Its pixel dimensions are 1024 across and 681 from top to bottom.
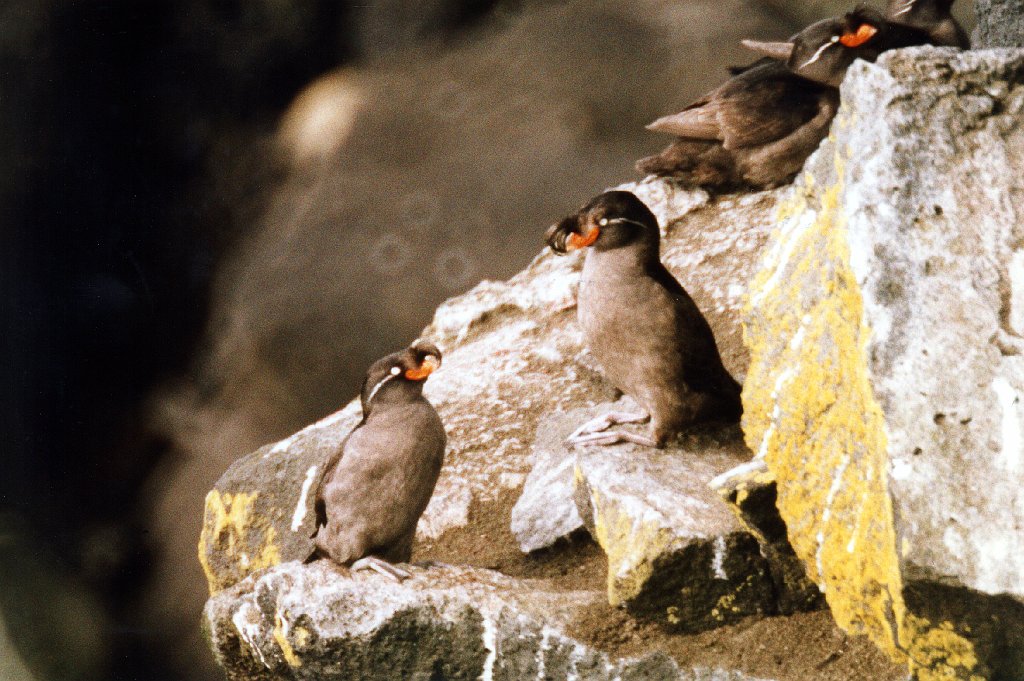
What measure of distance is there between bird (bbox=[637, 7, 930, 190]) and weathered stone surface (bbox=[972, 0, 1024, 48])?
0.50 ft

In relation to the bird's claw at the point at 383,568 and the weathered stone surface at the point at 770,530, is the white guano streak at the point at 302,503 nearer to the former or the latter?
the bird's claw at the point at 383,568

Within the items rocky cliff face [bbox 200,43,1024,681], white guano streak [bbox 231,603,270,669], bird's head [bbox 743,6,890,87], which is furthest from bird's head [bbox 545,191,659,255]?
white guano streak [bbox 231,603,270,669]

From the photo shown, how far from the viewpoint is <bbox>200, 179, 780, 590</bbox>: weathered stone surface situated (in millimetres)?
2902

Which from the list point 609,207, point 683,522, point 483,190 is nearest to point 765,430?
point 683,522

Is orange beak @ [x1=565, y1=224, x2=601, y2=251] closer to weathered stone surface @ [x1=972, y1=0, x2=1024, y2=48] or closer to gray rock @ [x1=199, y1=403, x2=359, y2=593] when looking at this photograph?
gray rock @ [x1=199, y1=403, x2=359, y2=593]

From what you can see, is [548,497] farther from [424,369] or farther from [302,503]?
[302,503]

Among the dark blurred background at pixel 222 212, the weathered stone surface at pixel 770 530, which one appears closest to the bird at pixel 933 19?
the dark blurred background at pixel 222 212

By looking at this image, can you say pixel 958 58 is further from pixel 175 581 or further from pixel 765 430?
pixel 175 581

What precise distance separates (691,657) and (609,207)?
0.99 meters

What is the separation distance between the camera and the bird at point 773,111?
3.00 m

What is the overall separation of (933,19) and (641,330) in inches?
51.2

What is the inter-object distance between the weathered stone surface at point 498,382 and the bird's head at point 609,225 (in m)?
0.44

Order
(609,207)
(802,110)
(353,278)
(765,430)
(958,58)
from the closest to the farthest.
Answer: (958,58) → (765,430) → (609,207) → (802,110) → (353,278)

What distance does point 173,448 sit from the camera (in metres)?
3.40
